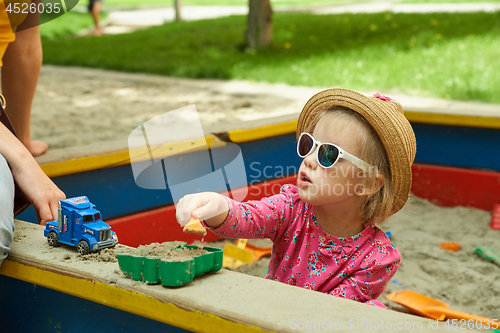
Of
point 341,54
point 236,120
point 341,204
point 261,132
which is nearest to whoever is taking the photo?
point 341,204

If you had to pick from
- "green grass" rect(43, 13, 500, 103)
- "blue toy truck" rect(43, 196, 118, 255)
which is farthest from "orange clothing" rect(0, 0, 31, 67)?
"green grass" rect(43, 13, 500, 103)

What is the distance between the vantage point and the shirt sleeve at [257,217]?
1395 mm

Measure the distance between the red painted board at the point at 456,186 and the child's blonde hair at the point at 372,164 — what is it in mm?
1693

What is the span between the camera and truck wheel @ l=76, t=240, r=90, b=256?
A: 4.20ft

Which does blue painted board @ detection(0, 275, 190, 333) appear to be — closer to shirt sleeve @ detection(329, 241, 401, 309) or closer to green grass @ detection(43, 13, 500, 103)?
shirt sleeve @ detection(329, 241, 401, 309)

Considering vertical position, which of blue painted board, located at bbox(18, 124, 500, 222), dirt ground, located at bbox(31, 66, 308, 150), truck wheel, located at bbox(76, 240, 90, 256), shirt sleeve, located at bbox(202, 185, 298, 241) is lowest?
dirt ground, located at bbox(31, 66, 308, 150)

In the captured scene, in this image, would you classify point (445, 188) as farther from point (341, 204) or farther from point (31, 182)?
point (31, 182)

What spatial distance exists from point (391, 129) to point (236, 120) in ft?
10.2

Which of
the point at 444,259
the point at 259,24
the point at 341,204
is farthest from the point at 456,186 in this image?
the point at 259,24

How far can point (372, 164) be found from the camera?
148 cm

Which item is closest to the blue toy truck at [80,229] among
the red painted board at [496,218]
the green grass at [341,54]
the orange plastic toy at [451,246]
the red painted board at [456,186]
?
the orange plastic toy at [451,246]

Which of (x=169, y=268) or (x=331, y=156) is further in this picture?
(x=331, y=156)

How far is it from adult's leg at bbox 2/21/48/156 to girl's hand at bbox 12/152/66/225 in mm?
699

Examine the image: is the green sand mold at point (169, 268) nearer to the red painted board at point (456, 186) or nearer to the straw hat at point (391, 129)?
the straw hat at point (391, 129)
